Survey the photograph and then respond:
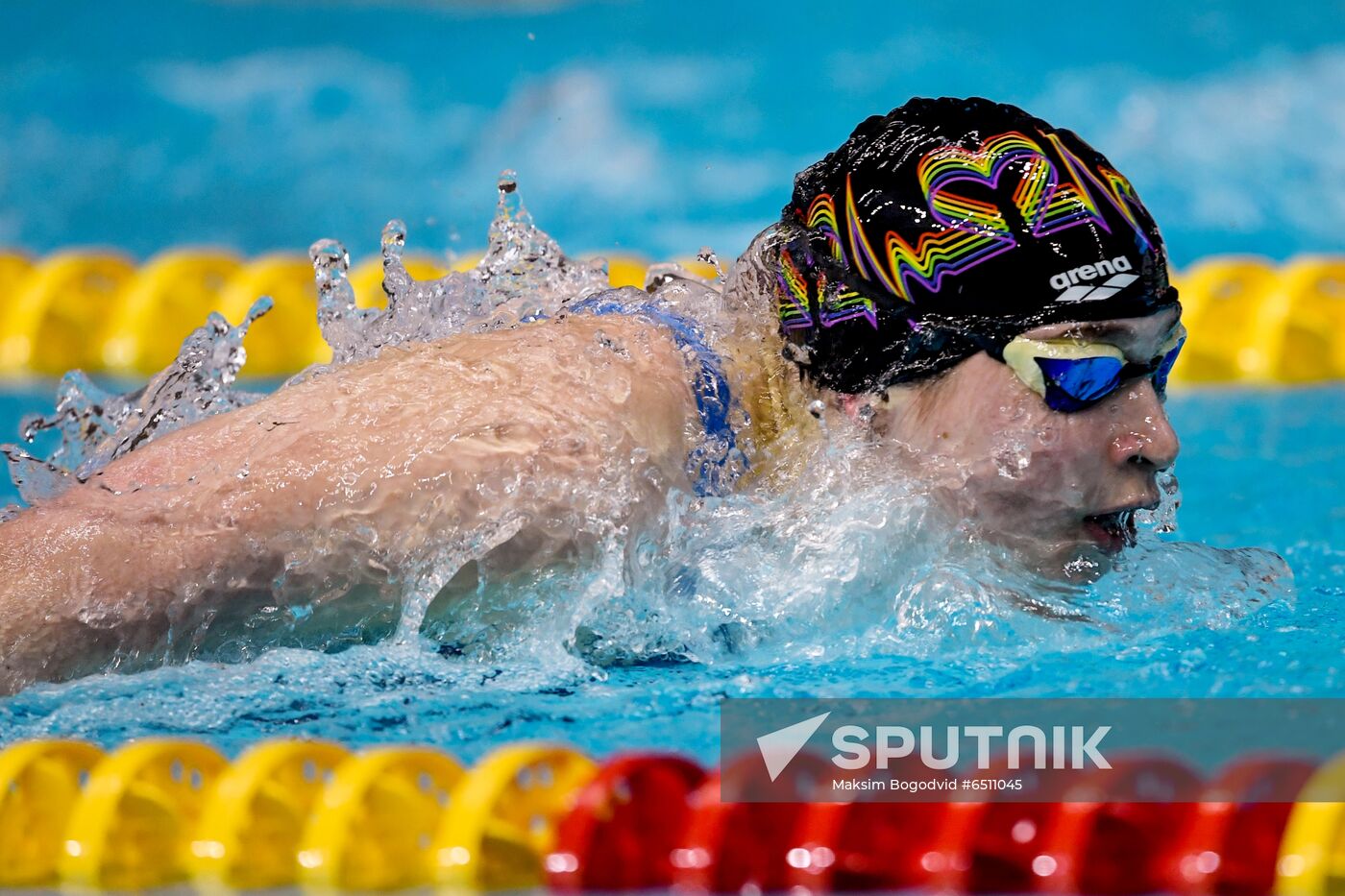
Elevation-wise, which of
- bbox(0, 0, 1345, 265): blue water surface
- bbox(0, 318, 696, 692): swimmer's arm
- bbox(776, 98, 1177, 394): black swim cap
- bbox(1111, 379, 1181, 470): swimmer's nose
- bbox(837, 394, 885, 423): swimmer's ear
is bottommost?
bbox(0, 318, 696, 692): swimmer's arm

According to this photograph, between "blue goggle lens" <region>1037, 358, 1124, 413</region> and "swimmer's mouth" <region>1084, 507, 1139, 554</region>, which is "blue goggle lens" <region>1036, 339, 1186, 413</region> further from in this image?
"swimmer's mouth" <region>1084, 507, 1139, 554</region>

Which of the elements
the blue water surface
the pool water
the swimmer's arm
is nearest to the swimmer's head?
the pool water

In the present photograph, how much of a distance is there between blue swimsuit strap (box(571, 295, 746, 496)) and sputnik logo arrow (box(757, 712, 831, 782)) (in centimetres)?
34

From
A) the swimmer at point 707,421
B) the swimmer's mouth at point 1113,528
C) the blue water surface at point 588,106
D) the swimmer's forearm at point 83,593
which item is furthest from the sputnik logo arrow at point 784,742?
the blue water surface at point 588,106

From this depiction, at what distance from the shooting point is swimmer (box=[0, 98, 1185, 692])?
1.68m

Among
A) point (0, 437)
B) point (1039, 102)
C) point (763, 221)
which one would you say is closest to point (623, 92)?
point (763, 221)

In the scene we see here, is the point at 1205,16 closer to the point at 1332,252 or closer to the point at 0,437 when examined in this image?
the point at 1332,252

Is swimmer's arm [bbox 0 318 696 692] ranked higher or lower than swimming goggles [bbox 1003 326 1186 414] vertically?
lower

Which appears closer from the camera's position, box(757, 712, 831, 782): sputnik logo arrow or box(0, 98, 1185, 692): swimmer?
box(757, 712, 831, 782): sputnik logo arrow

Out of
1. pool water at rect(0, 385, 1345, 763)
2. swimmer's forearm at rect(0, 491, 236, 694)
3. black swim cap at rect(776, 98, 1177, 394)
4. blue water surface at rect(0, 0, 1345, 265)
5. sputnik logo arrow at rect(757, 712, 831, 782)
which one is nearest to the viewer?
sputnik logo arrow at rect(757, 712, 831, 782)

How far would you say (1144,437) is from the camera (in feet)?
6.02

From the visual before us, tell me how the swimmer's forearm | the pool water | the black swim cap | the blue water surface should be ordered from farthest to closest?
the blue water surface
the black swim cap
the pool water
the swimmer's forearm

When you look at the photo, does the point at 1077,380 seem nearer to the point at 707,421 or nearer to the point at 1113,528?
the point at 1113,528

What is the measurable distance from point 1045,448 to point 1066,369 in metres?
0.10
